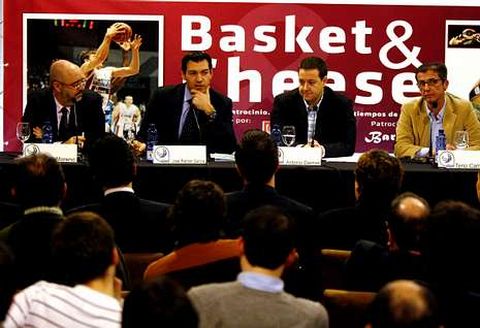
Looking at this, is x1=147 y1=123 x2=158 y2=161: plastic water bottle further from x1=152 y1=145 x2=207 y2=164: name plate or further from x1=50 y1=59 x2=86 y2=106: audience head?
x1=50 y1=59 x2=86 y2=106: audience head

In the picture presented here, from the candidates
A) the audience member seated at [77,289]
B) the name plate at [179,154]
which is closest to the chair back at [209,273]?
the audience member seated at [77,289]

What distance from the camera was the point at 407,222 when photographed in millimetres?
2920

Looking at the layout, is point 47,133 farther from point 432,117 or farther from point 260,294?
point 260,294

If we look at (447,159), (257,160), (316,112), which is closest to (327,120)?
(316,112)

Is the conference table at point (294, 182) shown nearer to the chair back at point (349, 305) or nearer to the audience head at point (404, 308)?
the chair back at point (349, 305)

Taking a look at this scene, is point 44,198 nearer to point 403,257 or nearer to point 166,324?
point 403,257

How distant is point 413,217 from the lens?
2920 mm

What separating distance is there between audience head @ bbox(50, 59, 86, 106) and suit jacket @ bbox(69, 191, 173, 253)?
196 cm

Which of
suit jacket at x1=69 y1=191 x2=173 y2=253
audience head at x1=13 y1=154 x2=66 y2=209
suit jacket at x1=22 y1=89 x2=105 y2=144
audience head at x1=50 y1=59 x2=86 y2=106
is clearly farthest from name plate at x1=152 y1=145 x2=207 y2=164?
audience head at x1=13 y1=154 x2=66 y2=209

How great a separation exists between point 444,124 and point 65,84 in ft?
7.39

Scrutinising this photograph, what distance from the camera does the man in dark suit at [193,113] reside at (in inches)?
214

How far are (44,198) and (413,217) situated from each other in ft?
4.07

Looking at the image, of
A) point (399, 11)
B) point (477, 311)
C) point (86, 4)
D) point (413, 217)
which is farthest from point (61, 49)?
point (477, 311)

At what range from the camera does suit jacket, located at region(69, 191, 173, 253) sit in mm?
3559
